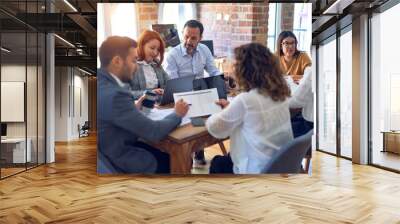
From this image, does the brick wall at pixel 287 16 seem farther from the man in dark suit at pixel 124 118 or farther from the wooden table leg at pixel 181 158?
the wooden table leg at pixel 181 158

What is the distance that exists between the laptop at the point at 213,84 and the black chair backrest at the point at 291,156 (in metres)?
1.28

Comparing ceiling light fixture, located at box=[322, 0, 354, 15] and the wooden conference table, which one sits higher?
ceiling light fixture, located at box=[322, 0, 354, 15]

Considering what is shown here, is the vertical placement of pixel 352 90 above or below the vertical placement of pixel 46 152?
above

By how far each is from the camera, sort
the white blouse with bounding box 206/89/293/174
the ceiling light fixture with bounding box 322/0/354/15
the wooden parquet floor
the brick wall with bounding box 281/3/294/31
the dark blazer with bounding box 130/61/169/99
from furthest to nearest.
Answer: the ceiling light fixture with bounding box 322/0/354/15 → the brick wall with bounding box 281/3/294/31 → the dark blazer with bounding box 130/61/169/99 → the white blouse with bounding box 206/89/293/174 → the wooden parquet floor

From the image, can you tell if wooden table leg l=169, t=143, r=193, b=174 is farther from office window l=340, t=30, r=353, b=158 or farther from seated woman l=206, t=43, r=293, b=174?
office window l=340, t=30, r=353, b=158

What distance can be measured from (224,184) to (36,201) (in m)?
2.61

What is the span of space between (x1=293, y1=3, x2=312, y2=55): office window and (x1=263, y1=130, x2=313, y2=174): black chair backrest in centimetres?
144

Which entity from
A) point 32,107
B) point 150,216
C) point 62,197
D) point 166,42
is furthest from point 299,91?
point 32,107

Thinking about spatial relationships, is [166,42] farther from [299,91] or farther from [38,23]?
[38,23]

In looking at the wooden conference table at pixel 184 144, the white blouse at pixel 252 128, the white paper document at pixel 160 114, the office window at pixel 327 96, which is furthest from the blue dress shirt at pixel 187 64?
the office window at pixel 327 96

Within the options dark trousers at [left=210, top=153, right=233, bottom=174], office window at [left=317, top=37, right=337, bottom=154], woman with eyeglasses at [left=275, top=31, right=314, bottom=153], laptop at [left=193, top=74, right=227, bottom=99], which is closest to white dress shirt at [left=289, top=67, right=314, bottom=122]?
woman with eyeglasses at [left=275, top=31, right=314, bottom=153]

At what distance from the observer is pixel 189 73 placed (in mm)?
6273

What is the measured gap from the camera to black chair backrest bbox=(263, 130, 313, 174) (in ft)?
20.4

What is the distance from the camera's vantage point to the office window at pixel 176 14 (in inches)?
→ 250
